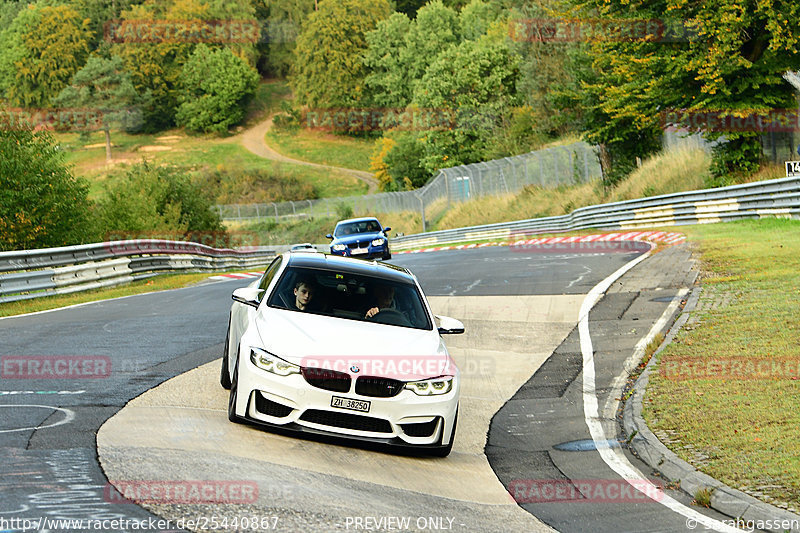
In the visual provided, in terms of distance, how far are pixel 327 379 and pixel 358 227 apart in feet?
79.9

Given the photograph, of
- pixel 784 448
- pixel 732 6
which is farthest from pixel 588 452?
pixel 732 6

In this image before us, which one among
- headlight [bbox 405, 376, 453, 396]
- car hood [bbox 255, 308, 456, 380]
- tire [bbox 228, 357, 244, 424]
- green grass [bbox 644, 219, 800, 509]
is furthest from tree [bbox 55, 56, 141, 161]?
headlight [bbox 405, 376, 453, 396]

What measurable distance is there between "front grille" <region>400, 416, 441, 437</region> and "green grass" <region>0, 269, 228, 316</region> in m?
12.1

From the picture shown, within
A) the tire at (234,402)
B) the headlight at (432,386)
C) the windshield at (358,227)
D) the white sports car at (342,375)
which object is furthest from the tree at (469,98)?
the tire at (234,402)

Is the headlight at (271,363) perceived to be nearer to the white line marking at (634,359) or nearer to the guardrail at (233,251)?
the white line marking at (634,359)

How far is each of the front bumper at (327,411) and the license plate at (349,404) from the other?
0.03 metres

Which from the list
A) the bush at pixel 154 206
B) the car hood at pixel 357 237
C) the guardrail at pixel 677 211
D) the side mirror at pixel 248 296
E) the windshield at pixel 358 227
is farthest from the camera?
the bush at pixel 154 206

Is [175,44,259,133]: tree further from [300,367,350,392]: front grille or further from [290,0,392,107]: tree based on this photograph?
[300,367,350,392]: front grille

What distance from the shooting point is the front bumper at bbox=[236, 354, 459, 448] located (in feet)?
26.2

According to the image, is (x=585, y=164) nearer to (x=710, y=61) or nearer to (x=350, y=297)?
(x=710, y=61)

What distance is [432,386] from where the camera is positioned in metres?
8.34

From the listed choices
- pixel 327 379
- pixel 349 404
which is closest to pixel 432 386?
pixel 349 404

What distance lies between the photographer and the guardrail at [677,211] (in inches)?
1118

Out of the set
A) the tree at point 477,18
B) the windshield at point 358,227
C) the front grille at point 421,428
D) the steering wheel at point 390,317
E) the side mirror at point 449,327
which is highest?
the tree at point 477,18
